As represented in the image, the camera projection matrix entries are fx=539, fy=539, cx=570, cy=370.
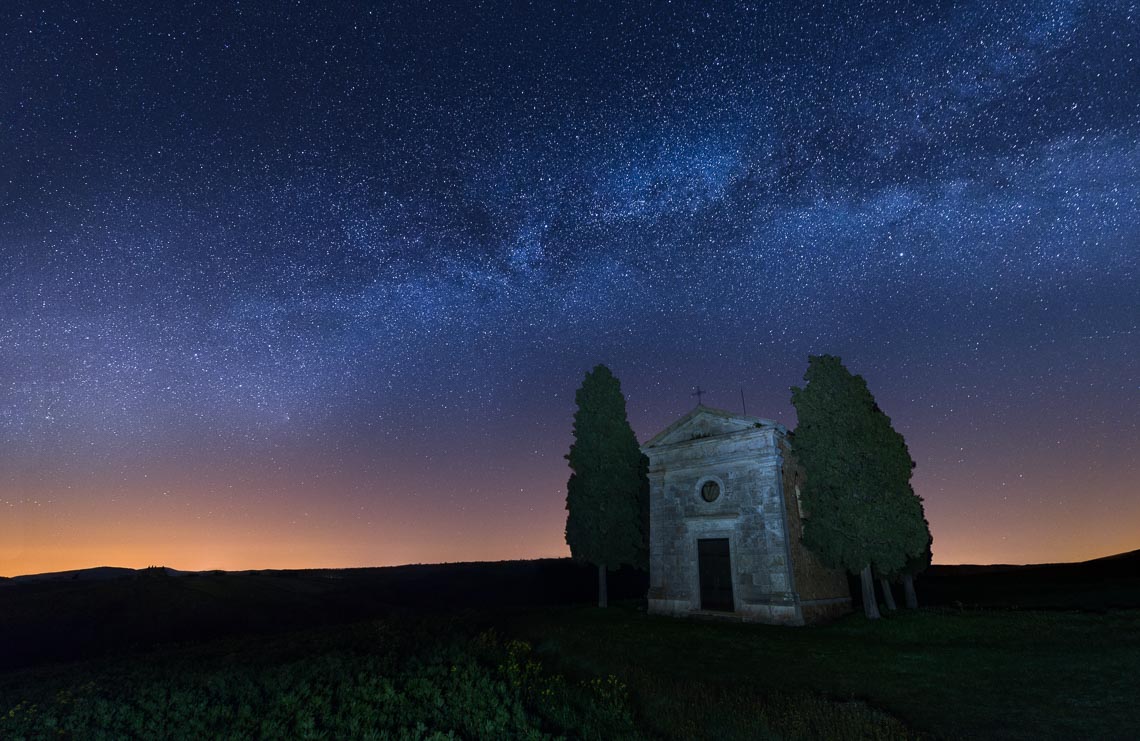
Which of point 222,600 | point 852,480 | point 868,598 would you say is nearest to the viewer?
point 868,598

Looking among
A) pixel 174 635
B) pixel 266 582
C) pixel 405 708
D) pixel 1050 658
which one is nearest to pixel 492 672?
pixel 405 708

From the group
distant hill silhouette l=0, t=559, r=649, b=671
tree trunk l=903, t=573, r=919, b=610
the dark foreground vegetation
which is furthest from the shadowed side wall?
distant hill silhouette l=0, t=559, r=649, b=671

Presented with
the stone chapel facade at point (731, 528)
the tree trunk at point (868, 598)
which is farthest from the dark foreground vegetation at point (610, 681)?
the stone chapel facade at point (731, 528)

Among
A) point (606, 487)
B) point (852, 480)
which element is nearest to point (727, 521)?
point (852, 480)

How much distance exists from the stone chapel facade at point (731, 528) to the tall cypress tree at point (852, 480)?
3.69 feet

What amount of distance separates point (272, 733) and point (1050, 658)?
58.5 ft

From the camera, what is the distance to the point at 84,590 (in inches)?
1167

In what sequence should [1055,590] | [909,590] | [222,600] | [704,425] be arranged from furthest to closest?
[1055,590] → [222,600] → [909,590] → [704,425]

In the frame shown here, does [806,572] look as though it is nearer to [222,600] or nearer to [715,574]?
[715,574]

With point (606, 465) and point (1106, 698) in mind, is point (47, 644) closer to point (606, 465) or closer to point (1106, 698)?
point (606, 465)

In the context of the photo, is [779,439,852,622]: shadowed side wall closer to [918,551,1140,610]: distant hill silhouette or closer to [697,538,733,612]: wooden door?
[697,538,733,612]: wooden door

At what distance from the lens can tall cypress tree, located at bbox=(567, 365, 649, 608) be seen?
94.9 feet

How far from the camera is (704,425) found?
25703mm

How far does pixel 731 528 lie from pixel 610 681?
1400cm
